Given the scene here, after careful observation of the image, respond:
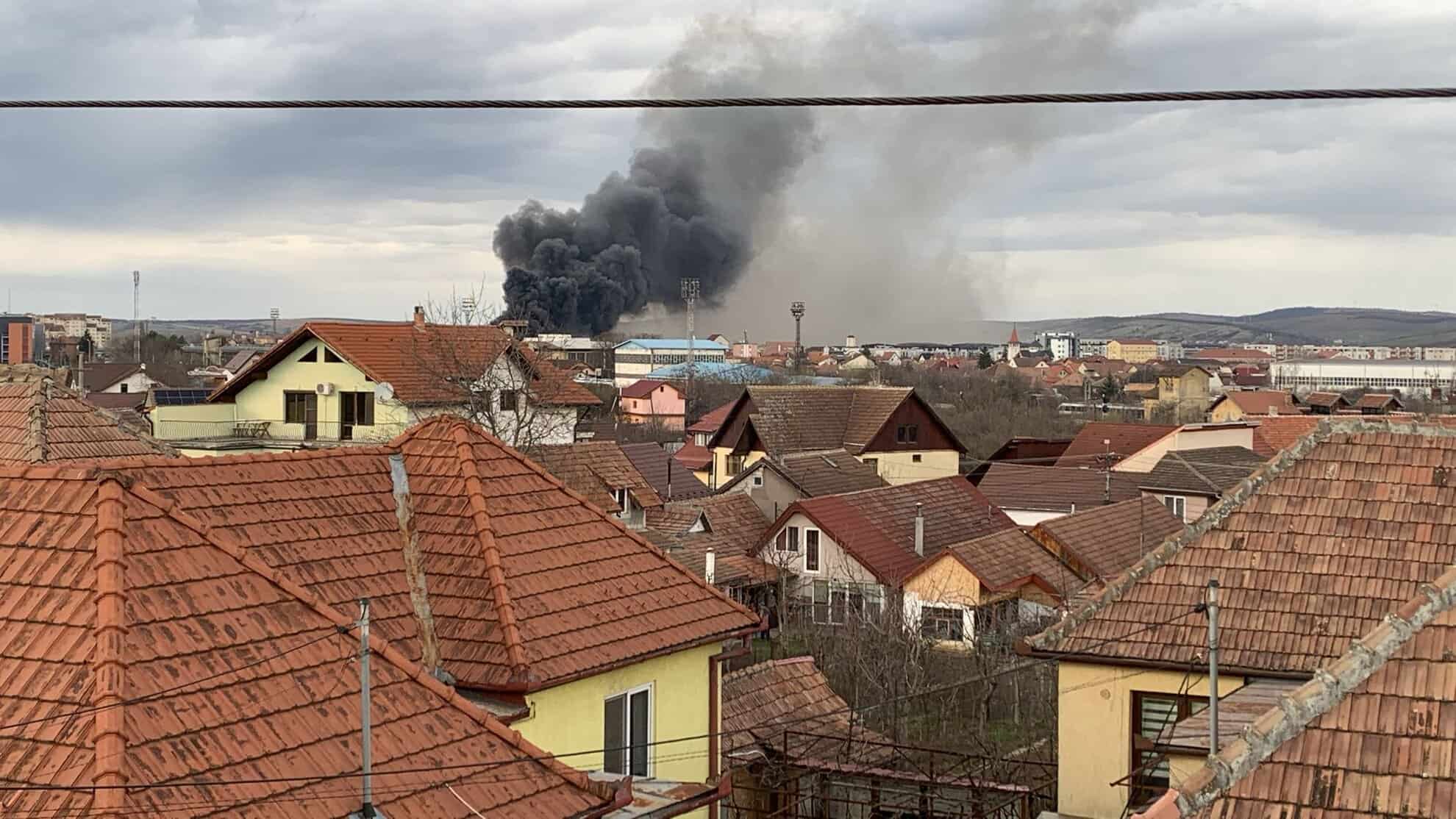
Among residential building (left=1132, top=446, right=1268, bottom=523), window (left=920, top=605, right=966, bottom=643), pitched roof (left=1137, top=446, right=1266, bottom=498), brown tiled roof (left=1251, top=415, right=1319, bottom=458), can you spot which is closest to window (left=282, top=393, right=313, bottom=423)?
window (left=920, top=605, right=966, bottom=643)

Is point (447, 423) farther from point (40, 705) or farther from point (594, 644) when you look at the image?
point (40, 705)

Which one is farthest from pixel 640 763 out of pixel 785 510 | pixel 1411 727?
pixel 785 510

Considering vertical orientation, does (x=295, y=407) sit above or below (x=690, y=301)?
below

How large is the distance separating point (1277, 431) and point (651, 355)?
8880cm

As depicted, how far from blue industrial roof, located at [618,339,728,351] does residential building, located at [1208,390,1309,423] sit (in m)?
59.8

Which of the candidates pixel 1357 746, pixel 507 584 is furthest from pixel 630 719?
pixel 1357 746

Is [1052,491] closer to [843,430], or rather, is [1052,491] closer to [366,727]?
[843,430]

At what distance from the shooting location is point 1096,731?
13.2 m

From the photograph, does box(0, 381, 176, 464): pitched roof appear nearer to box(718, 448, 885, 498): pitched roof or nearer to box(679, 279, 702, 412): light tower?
box(718, 448, 885, 498): pitched roof

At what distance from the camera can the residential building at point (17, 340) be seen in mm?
94250

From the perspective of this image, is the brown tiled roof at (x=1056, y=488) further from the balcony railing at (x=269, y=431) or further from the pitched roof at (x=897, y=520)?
the balcony railing at (x=269, y=431)

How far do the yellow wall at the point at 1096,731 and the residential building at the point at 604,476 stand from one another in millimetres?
21150

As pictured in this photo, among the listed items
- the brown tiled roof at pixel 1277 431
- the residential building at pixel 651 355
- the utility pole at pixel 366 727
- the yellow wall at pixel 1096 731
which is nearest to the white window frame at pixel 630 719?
the utility pole at pixel 366 727

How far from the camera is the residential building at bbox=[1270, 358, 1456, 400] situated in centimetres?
15262
